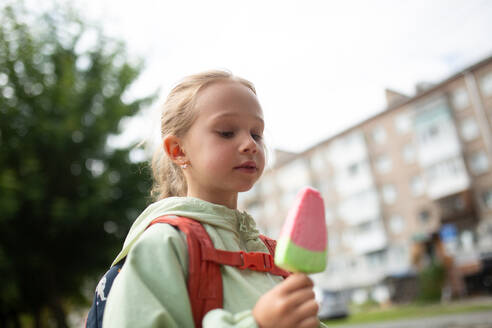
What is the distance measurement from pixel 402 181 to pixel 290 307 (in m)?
34.5

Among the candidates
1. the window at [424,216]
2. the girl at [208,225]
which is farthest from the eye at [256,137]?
the window at [424,216]

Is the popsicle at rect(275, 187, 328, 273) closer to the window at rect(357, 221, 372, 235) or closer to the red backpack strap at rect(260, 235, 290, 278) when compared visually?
the red backpack strap at rect(260, 235, 290, 278)

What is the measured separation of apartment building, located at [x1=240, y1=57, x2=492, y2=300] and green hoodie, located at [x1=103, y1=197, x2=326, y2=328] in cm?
2641

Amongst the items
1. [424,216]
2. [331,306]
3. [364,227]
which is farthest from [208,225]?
[364,227]

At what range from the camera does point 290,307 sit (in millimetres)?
1038

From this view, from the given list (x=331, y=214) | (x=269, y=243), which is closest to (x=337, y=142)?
(x=331, y=214)

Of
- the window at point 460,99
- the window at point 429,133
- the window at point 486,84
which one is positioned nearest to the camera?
the window at point 486,84

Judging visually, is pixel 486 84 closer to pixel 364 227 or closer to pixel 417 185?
pixel 417 185

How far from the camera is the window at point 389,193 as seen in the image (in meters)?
34.4

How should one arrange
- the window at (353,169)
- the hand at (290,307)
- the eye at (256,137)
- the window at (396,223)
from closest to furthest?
the hand at (290,307)
the eye at (256,137)
the window at (396,223)
the window at (353,169)

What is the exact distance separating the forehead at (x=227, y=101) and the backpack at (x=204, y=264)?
35 centimetres

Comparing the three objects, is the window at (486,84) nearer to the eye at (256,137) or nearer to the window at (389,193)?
the window at (389,193)

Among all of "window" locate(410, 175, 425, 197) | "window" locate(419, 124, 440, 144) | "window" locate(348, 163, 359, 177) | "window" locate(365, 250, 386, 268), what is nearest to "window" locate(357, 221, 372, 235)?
"window" locate(365, 250, 386, 268)

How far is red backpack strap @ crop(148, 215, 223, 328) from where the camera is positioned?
3.73ft
